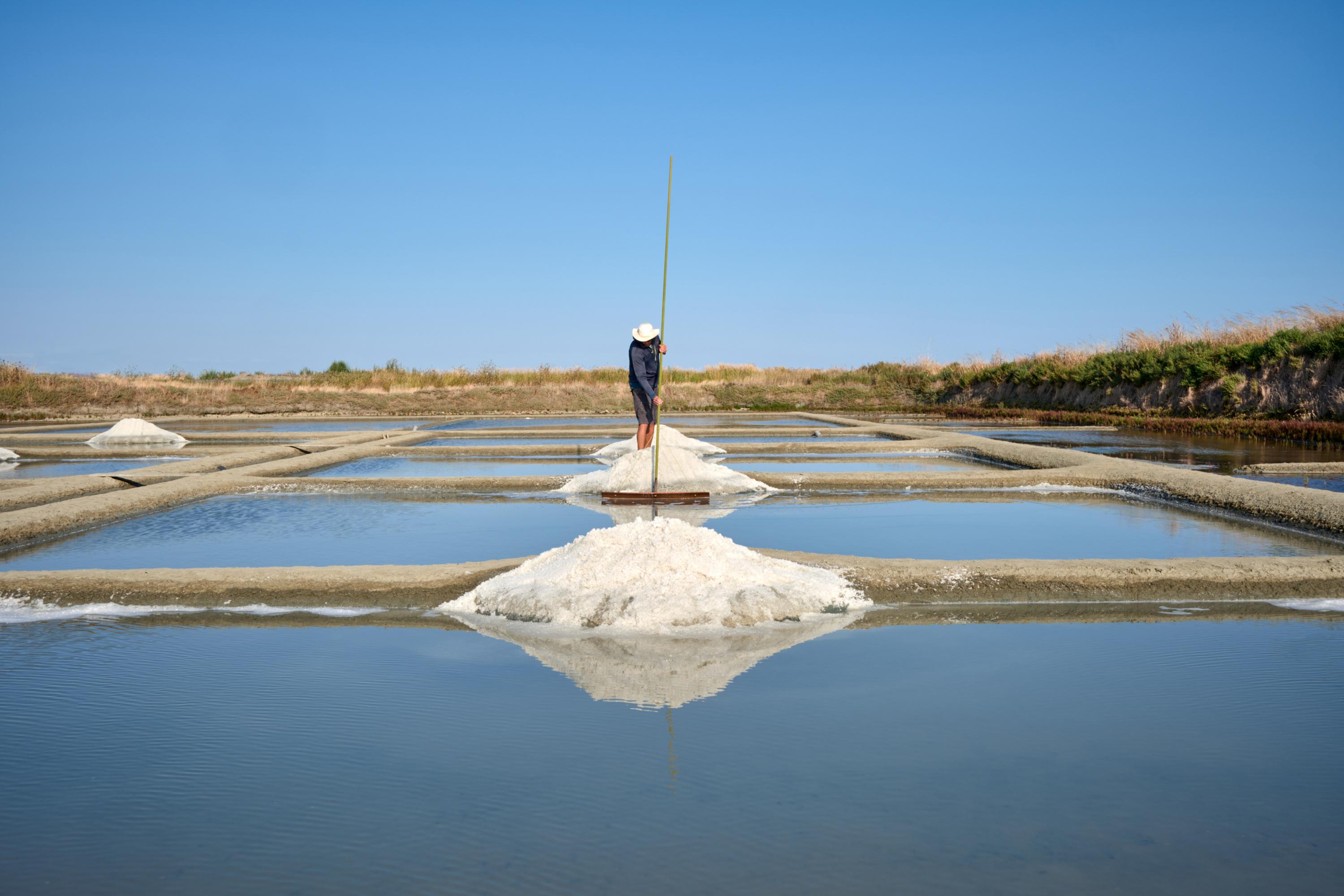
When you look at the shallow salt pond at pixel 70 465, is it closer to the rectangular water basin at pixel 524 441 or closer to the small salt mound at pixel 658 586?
the rectangular water basin at pixel 524 441

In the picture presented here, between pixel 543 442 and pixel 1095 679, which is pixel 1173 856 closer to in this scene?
pixel 1095 679

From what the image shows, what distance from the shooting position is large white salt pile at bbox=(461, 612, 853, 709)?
2479 mm

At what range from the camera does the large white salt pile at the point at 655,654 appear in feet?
8.13

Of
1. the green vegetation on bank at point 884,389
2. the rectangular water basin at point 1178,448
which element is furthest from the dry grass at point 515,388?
the rectangular water basin at point 1178,448

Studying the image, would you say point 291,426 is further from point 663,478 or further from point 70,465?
point 663,478

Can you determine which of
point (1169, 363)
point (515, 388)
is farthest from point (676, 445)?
→ point (515, 388)

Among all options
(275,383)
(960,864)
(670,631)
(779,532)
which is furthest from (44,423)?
(960,864)

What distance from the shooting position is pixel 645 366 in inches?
298

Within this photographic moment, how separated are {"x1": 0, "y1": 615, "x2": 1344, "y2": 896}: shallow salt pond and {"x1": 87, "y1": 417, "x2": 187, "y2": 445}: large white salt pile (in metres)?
10.2

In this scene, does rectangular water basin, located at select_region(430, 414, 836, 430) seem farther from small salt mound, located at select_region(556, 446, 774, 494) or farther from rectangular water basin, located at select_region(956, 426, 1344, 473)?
small salt mound, located at select_region(556, 446, 774, 494)

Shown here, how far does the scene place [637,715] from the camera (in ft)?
7.48

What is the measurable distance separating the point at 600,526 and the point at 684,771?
347cm

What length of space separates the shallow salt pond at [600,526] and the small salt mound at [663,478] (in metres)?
0.30

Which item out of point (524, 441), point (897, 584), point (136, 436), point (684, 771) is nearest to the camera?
point (684, 771)
